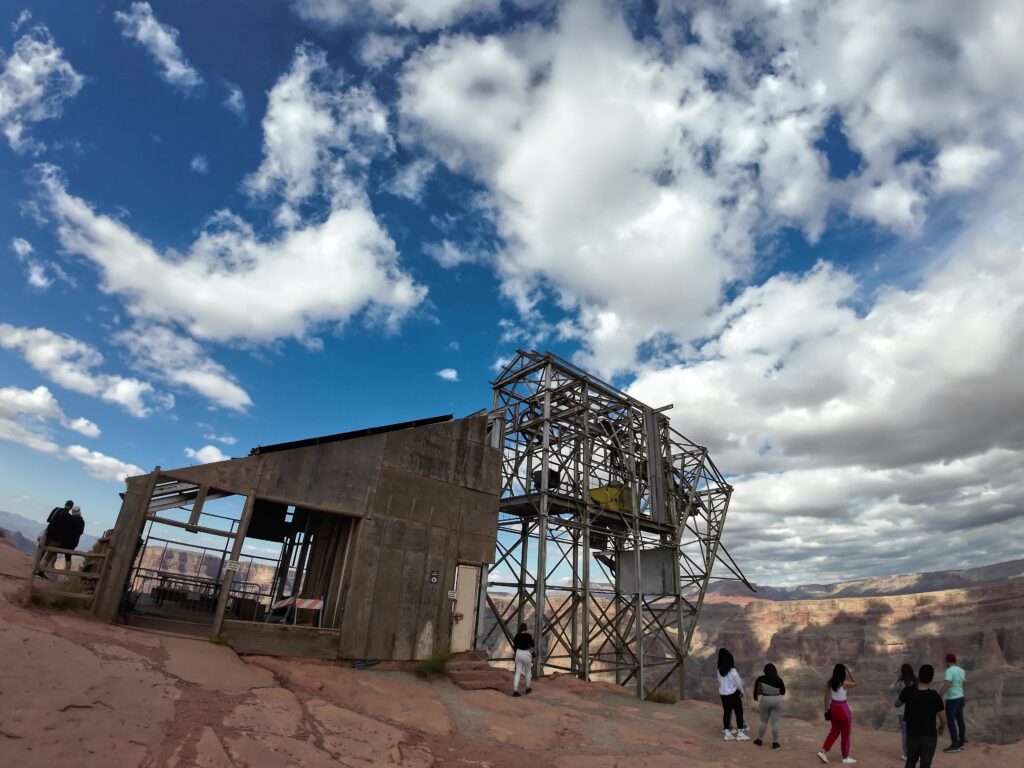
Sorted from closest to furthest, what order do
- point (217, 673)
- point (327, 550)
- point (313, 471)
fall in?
1. point (217, 673)
2. point (313, 471)
3. point (327, 550)

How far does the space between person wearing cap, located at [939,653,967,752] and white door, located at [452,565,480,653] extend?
10773 mm

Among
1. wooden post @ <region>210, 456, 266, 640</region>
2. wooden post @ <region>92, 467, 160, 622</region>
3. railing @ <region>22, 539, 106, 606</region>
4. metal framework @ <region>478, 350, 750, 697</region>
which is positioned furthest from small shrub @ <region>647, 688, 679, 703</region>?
railing @ <region>22, 539, 106, 606</region>

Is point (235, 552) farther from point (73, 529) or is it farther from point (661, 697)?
point (661, 697)

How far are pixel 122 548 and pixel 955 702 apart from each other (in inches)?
677

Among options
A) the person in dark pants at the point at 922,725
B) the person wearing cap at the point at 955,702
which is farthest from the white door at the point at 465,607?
the person wearing cap at the point at 955,702

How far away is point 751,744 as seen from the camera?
35.9 ft

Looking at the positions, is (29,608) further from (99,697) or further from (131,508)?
(99,697)

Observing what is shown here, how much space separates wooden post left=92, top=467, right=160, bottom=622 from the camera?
11141mm

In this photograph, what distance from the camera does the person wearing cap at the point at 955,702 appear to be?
10.4 m

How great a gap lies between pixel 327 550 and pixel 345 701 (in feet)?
19.2

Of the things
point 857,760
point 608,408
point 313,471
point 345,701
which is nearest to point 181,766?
point 345,701

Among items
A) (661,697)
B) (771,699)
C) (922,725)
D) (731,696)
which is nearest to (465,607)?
(731,696)

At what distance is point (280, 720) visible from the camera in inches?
322

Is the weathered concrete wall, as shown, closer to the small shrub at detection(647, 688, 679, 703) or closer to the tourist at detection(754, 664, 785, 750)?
the tourist at detection(754, 664, 785, 750)
